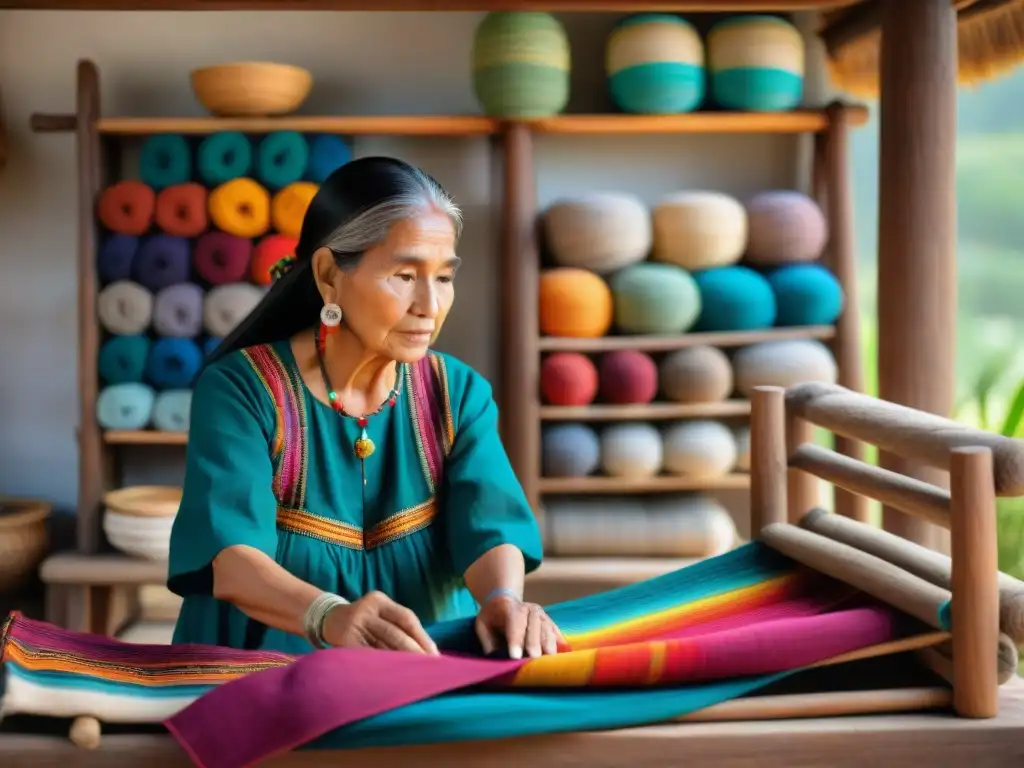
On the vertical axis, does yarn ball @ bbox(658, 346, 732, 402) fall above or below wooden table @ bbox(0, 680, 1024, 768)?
above

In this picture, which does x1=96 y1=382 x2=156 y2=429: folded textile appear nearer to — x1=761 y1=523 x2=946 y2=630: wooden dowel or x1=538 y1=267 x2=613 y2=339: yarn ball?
x1=538 y1=267 x2=613 y2=339: yarn ball

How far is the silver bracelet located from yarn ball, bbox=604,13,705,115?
255 cm

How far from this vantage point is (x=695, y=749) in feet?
4.24

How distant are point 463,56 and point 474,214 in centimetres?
54

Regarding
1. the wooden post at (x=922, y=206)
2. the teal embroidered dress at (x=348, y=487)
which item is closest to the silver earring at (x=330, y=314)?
the teal embroidered dress at (x=348, y=487)

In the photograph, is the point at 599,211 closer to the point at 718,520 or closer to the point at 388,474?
the point at 718,520

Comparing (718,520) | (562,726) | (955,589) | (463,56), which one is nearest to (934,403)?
(718,520)

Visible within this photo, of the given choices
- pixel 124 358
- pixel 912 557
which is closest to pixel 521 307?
pixel 124 358

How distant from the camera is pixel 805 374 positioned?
3.55m

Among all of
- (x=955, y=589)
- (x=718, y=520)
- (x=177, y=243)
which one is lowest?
(x=718, y=520)

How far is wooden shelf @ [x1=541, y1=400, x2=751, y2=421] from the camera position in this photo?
11.9 ft

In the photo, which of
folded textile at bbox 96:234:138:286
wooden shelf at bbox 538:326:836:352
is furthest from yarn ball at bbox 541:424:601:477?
folded textile at bbox 96:234:138:286

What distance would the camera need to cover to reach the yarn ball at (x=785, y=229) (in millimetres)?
3588

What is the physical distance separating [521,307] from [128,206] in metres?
1.26
